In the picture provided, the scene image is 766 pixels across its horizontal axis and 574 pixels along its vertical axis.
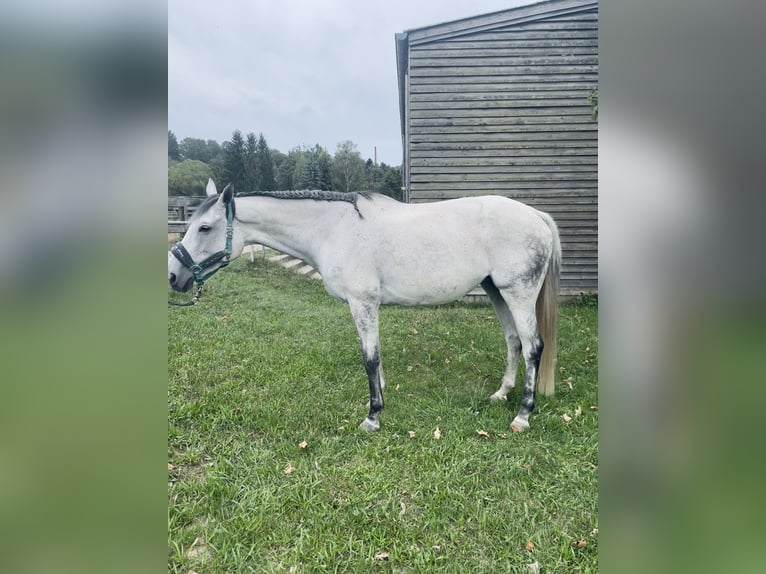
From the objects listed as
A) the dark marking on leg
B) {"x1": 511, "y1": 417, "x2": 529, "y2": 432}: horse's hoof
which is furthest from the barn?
{"x1": 511, "y1": 417, "x2": 529, "y2": 432}: horse's hoof

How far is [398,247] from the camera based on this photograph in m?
2.80

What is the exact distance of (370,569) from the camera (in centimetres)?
170

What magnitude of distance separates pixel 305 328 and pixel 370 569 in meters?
3.88

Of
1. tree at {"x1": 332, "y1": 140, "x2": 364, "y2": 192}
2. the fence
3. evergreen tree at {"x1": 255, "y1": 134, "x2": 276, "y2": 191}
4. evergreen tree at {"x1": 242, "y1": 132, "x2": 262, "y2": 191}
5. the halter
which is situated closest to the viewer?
the halter

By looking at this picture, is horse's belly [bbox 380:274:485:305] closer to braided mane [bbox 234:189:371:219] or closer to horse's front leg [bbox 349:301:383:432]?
horse's front leg [bbox 349:301:383:432]

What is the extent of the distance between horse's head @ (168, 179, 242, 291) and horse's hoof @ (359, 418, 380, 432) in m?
1.55

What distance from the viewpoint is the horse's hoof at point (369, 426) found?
280cm

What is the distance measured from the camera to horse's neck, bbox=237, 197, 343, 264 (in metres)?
2.85

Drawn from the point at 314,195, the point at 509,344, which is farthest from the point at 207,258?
the point at 509,344

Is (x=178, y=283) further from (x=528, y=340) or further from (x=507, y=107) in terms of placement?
(x=507, y=107)

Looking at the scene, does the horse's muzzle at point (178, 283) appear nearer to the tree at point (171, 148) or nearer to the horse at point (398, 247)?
the horse at point (398, 247)

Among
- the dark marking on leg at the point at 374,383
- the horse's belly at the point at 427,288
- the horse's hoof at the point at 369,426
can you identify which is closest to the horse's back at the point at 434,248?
the horse's belly at the point at 427,288
